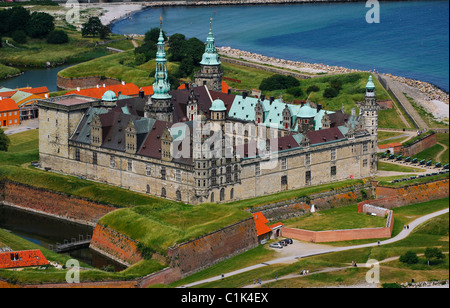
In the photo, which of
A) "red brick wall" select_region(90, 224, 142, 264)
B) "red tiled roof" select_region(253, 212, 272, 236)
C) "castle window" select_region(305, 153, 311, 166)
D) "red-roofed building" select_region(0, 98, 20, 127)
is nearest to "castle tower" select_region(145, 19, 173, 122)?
"castle window" select_region(305, 153, 311, 166)

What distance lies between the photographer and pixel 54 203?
490 ft

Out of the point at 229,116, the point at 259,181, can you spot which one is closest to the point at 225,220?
the point at 259,181

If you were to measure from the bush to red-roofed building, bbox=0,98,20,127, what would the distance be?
320 feet

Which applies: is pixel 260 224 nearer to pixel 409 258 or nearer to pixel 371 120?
pixel 409 258

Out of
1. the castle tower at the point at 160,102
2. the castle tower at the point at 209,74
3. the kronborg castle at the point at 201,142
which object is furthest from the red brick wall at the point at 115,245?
the castle tower at the point at 209,74

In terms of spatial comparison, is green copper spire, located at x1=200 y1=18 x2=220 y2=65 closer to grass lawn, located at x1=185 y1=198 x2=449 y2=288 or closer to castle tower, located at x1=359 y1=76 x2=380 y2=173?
castle tower, located at x1=359 y1=76 x2=380 y2=173

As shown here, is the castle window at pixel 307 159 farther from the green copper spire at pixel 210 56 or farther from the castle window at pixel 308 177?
the green copper spire at pixel 210 56

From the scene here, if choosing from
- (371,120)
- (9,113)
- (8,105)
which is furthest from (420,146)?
(8,105)

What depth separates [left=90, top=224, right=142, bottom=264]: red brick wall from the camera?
127m

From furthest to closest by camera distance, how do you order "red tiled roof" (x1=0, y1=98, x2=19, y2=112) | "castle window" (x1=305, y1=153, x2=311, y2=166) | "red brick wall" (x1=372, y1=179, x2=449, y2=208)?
"red tiled roof" (x1=0, y1=98, x2=19, y2=112)
"castle window" (x1=305, y1=153, x2=311, y2=166)
"red brick wall" (x1=372, y1=179, x2=449, y2=208)

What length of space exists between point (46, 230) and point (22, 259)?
74.5 ft

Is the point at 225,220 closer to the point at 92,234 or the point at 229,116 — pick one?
the point at 92,234
